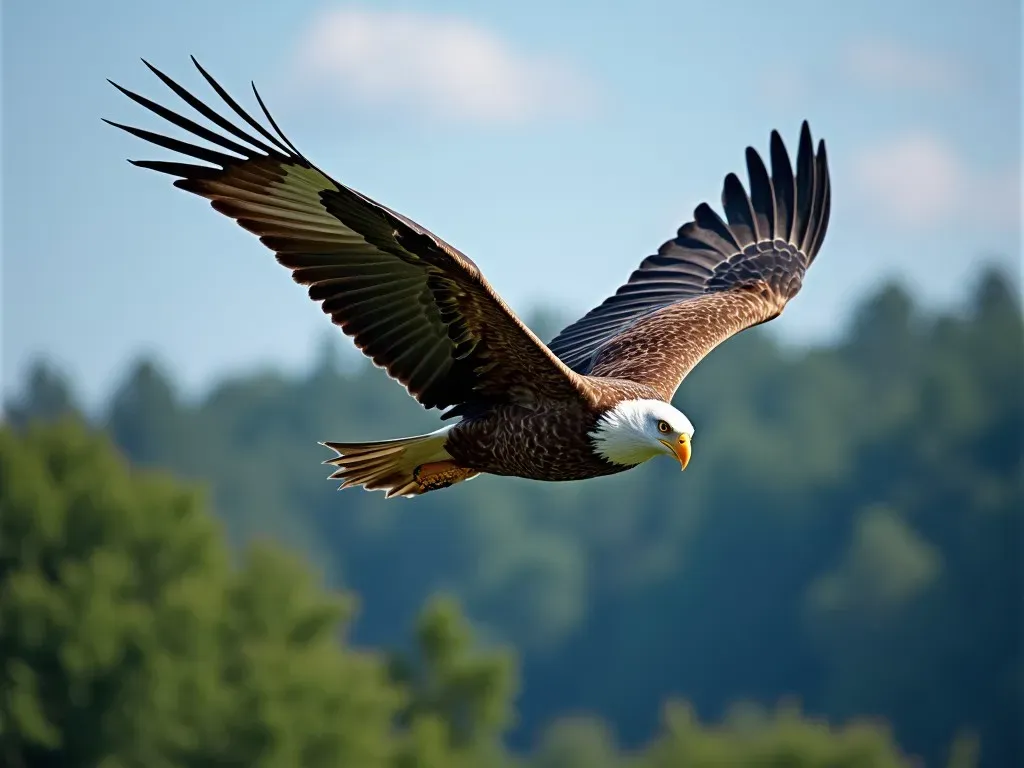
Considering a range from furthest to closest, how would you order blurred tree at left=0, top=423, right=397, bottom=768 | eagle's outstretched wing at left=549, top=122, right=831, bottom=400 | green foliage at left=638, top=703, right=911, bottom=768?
green foliage at left=638, top=703, right=911, bottom=768
blurred tree at left=0, top=423, right=397, bottom=768
eagle's outstretched wing at left=549, top=122, right=831, bottom=400

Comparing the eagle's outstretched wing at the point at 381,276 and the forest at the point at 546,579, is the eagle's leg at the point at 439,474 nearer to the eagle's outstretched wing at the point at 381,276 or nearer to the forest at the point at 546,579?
the eagle's outstretched wing at the point at 381,276

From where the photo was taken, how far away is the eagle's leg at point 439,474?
31.8 ft

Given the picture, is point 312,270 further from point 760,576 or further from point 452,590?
Result: point 452,590

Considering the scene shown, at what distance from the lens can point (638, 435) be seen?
8867 millimetres

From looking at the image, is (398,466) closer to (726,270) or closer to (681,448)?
(681,448)

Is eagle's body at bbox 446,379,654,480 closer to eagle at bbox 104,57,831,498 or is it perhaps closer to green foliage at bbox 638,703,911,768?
eagle at bbox 104,57,831,498

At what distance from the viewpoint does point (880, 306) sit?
10662 centimetres

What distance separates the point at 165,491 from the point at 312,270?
93.0 ft

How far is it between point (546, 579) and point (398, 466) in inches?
3188

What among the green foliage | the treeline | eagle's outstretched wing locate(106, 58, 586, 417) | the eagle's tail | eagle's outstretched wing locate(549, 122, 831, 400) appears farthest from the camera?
the green foliage

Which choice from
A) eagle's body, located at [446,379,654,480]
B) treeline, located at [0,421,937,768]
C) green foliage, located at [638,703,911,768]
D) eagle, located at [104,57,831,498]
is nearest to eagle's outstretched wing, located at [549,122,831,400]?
eagle, located at [104,57,831,498]

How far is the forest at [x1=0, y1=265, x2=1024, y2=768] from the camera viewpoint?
33438mm

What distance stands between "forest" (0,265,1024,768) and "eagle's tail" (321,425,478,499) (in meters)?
23.1

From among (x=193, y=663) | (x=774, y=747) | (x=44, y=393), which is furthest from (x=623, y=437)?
(x=44, y=393)
